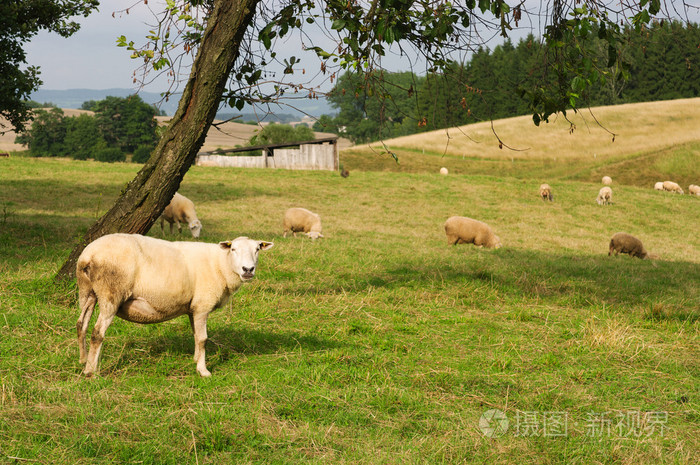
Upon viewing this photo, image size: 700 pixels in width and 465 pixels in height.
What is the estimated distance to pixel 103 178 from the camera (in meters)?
31.4

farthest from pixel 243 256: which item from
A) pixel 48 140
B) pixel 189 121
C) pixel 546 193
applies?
pixel 48 140

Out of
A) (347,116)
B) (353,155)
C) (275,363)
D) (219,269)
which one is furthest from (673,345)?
(347,116)

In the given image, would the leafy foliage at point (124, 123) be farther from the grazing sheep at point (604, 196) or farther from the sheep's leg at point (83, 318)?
the sheep's leg at point (83, 318)

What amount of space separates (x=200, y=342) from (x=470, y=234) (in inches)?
589

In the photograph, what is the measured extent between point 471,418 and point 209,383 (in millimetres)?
2377

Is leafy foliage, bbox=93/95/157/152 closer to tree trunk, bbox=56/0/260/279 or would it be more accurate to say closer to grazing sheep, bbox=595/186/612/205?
grazing sheep, bbox=595/186/612/205

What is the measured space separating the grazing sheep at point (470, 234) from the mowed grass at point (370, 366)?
580 centimetres

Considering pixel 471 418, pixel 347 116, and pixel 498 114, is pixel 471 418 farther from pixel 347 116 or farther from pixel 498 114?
pixel 347 116

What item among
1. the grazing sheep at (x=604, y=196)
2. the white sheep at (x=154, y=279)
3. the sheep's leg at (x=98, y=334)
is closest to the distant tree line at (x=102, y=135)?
the grazing sheep at (x=604, y=196)

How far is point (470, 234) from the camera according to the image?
1970 cm

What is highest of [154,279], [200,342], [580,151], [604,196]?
[580,151]

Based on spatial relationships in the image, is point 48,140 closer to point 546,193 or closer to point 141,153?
point 141,153

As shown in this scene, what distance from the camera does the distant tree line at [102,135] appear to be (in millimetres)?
100562

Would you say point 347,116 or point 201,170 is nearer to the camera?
point 201,170
